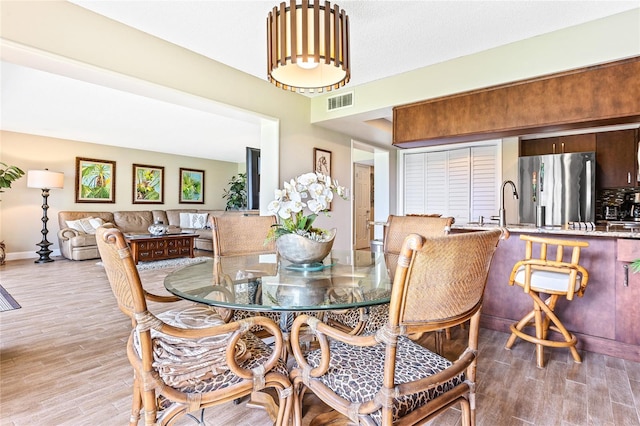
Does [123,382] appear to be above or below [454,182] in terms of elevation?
below

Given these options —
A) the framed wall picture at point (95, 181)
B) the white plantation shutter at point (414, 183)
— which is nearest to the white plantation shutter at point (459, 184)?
the white plantation shutter at point (414, 183)

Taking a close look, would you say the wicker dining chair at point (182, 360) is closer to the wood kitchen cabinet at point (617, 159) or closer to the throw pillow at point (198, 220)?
the wood kitchen cabinet at point (617, 159)

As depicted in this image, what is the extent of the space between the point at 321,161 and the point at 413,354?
341cm

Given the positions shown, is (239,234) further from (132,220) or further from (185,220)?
(185,220)

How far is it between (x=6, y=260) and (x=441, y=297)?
7.99m

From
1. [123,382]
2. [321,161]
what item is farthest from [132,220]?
[123,382]

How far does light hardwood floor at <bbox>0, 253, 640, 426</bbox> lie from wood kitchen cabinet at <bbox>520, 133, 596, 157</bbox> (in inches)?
143

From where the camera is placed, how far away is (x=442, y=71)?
3199mm

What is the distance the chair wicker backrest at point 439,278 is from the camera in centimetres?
91

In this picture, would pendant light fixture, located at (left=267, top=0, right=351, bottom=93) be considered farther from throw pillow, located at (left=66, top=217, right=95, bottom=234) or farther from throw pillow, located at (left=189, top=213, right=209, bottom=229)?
throw pillow, located at (left=189, top=213, right=209, bottom=229)

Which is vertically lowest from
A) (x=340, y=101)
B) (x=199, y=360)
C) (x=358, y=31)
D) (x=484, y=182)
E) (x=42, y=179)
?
(x=199, y=360)

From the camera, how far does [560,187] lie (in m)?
4.67

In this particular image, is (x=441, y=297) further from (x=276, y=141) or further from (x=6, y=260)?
(x=6, y=260)

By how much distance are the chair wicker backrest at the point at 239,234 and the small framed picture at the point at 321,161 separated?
192 centimetres
